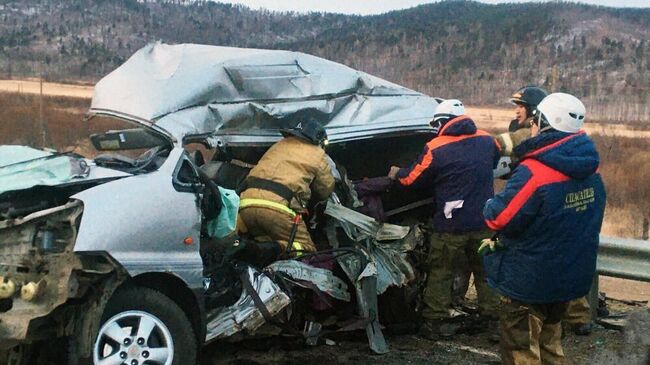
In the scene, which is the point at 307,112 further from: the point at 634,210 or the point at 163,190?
the point at 634,210

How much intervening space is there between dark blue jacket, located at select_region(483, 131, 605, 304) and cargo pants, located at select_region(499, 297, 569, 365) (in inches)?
3.6

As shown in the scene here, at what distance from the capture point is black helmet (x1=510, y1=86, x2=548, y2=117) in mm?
6672

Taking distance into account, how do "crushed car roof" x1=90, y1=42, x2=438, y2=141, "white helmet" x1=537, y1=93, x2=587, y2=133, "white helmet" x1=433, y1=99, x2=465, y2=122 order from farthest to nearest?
"white helmet" x1=433, y1=99, x2=465, y2=122, "crushed car roof" x1=90, y1=42, x2=438, y2=141, "white helmet" x1=537, y1=93, x2=587, y2=133

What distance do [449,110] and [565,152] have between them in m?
2.19

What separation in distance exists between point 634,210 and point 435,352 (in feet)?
31.1

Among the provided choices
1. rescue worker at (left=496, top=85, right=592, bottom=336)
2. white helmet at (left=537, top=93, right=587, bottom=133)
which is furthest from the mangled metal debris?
rescue worker at (left=496, top=85, right=592, bottom=336)

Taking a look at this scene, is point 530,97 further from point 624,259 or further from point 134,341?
point 134,341

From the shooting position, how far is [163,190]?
4.74 m

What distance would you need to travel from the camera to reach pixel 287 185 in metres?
5.93

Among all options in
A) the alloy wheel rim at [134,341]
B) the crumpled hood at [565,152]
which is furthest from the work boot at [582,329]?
the alloy wheel rim at [134,341]

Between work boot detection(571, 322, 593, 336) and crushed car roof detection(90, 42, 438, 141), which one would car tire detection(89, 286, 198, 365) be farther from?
work boot detection(571, 322, 593, 336)

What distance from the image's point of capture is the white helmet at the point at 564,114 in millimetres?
4637

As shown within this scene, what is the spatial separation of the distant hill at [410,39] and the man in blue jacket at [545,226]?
5487 cm

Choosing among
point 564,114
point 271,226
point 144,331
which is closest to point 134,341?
point 144,331
